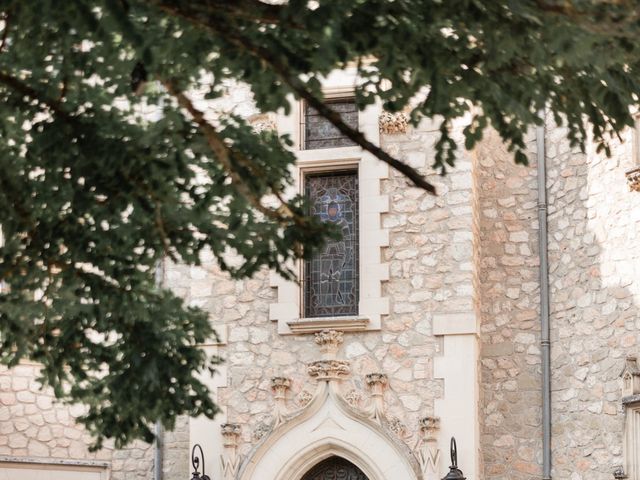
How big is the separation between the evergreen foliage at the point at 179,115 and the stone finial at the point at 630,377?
482 centimetres

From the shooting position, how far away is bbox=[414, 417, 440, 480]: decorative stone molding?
13289 mm

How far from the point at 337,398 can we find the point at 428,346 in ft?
2.96

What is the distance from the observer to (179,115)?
8.24m

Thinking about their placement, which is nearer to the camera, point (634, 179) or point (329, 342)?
point (634, 179)

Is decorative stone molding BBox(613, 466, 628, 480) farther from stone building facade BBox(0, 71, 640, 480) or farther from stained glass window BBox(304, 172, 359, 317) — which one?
stained glass window BBox(304, 172, 359, 317)

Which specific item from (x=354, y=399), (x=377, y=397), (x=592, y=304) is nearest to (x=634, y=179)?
(x=592, y=304)

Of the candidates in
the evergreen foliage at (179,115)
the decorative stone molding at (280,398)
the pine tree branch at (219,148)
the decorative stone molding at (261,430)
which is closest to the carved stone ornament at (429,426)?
the decorative stone molding at (280,398)

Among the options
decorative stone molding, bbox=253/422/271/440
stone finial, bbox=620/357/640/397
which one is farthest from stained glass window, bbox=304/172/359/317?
stone finial, bbox=620/357/640/397

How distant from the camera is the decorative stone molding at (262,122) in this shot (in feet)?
47.4

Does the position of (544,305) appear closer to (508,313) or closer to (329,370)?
(508,313)

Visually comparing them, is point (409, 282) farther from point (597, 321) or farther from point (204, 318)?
point (204, 318)

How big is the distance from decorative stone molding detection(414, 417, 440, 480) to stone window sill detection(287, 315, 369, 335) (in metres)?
1.00

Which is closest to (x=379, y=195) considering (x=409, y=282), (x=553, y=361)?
(x=409, y=282)

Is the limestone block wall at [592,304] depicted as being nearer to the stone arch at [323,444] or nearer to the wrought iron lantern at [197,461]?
the stone arch at [323,444]
